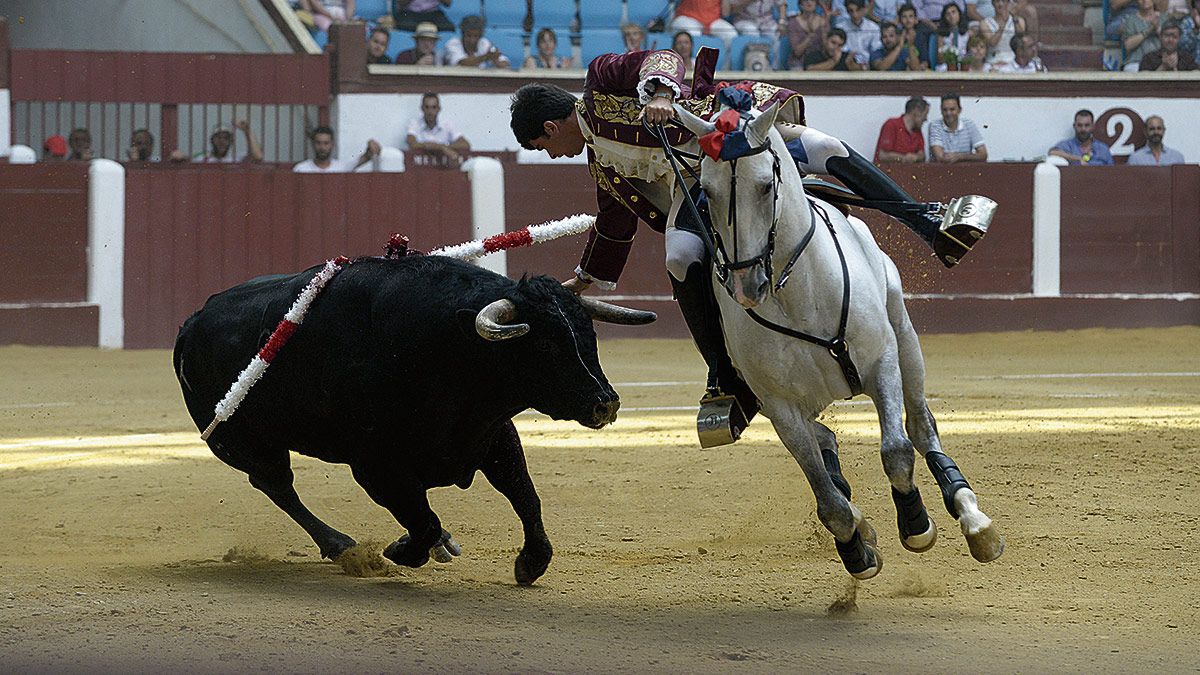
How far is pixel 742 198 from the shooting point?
11.1ft

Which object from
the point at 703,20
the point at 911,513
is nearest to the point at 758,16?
the point at 703,20

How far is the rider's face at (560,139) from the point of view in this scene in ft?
13.8

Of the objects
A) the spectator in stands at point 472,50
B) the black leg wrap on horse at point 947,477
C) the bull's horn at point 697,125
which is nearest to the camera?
the bull's horn at point 697,125

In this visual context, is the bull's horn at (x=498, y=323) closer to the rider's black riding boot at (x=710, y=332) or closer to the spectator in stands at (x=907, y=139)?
the rider's black riding boot at (x=710, y=332)

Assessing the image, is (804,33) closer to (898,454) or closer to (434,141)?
(434,141)

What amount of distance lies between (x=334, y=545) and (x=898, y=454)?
1.71 m

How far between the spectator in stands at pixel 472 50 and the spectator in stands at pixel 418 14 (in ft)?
0.87

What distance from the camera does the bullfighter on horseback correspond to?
3898mm

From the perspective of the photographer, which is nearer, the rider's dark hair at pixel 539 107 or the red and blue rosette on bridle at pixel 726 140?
the red and blue rosette on bridle at pixel 726 140

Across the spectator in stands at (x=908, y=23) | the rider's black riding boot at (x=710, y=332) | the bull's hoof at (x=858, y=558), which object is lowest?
the bull's hoof at (x=858, y=558)

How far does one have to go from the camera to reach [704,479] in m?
5.96

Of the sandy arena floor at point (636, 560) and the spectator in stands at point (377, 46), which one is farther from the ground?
the spectator in stands at point (377, 46)

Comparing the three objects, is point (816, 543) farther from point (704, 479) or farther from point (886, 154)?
point (886, 154)

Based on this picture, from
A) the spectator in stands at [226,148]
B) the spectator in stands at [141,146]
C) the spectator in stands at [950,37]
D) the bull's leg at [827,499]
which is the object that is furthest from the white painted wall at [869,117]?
the bull's leg at [827,499]
